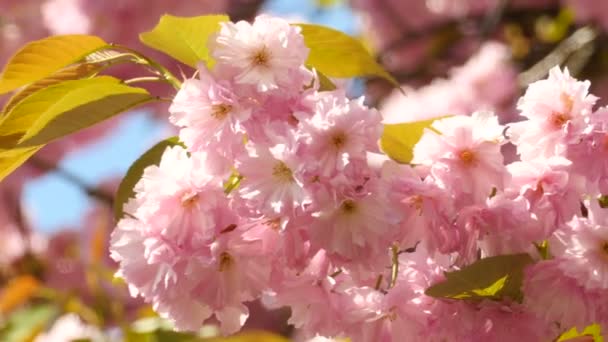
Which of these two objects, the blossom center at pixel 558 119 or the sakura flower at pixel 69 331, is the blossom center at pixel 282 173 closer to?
the blossom center at pixel 558 119

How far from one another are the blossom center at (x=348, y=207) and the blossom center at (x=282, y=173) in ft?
0.14

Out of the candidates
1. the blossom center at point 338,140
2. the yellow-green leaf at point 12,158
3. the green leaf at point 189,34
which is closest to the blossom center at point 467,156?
the blossom center at point 338,140

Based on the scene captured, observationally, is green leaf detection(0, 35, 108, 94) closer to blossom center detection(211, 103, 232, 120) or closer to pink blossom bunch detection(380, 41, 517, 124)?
blossom center detection(211, 103, 232, 120)

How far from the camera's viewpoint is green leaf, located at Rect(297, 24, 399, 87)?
939mm

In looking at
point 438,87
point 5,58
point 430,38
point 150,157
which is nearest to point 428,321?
point 150,157

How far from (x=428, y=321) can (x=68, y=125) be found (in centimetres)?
32

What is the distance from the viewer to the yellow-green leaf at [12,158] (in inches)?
34.2

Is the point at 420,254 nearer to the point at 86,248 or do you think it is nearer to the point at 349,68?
the point at 349,68

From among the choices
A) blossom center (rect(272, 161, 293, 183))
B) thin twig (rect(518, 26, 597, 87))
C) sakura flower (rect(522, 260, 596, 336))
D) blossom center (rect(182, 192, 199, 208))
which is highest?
thin twig (rect(518, 26, 597, 87))

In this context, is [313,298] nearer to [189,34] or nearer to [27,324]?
[189,34]

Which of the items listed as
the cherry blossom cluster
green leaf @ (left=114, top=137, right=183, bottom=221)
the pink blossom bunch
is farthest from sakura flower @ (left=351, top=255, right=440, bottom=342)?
the pink blossom bunch

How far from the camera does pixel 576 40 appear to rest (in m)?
2.82

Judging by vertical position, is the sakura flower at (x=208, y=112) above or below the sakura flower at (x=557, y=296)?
above

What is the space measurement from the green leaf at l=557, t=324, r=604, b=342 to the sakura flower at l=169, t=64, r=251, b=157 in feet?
1.06
